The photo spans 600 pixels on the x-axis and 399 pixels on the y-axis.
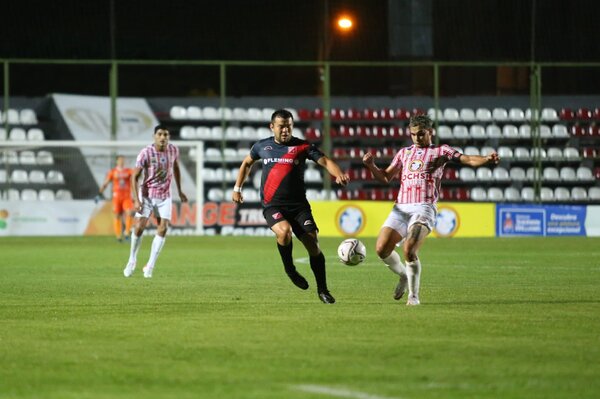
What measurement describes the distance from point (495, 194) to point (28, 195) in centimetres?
1444

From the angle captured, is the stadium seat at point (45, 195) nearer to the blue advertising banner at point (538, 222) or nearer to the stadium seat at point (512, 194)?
the blue advertising banner at point (538, 222)

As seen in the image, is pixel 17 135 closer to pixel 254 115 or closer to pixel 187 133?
pixel 187 133

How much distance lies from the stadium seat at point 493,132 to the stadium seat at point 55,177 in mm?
13771

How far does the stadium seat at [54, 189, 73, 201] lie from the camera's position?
118 ft

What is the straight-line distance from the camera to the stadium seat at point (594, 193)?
38725 millimetres

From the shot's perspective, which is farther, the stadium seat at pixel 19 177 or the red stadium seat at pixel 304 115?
the red stadium seat at pixel 304 115

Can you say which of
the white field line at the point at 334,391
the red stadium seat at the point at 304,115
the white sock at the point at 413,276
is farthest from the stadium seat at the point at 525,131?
the white field line at the point at 334,391

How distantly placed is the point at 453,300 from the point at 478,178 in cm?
2680

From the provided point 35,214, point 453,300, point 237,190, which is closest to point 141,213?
point 237,190

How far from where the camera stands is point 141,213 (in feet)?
60.2

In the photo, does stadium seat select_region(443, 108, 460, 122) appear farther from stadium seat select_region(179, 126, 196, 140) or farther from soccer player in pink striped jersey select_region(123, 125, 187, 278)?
soccer player in pink striped jersey select_region(123, 125, 187, 278)

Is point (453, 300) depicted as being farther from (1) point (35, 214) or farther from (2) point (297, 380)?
(1) point (35, 214)

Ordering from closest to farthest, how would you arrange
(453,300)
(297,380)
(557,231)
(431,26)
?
1. (297,380)
2. (453,300)
3. (557,231)
4. (431,26)

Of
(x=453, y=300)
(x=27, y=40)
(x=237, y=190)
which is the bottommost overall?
(x=453, y=300)
